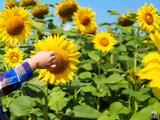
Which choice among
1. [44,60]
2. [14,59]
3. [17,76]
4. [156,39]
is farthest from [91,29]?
[156,39]

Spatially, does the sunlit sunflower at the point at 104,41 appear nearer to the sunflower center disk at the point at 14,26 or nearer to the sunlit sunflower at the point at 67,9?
the sunlit sunflower at the point at 67,9

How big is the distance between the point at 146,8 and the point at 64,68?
3.96 ft

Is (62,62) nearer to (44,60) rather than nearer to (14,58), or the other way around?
(44,60)

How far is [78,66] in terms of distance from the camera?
2.75 meters

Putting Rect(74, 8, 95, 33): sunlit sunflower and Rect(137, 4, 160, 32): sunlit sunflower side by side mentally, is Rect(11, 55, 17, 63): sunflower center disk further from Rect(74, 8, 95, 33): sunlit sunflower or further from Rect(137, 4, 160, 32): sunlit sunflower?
Rect(137, 4, 160, 32): sunlit sunflower

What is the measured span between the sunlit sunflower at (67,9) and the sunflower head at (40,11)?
4.2 inches

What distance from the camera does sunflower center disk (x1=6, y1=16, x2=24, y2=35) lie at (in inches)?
108

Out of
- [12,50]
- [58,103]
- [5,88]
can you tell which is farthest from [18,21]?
[5,88]

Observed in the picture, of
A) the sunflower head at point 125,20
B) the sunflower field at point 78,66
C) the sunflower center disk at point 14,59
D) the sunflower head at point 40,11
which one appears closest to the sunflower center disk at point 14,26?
the sunflower field at point 78,66

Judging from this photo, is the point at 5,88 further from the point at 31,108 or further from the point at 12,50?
the point at 12,50

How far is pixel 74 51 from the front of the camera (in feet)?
7.17

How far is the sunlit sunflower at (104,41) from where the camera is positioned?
3164mm

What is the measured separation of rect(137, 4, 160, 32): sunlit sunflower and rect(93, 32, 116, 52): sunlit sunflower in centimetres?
30

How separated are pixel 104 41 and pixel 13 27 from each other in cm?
80
